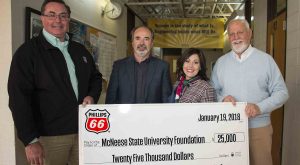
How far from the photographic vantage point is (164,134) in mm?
1982

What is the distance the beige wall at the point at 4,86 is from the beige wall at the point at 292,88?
2.78 meters

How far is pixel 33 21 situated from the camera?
9.33 ft

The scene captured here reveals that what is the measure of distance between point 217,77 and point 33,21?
184 centimetres

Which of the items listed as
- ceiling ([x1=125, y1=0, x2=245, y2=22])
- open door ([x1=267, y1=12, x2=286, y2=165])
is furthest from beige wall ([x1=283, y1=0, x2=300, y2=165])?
ceiling ([x1=125, y1=0, x2=245, y2=22])

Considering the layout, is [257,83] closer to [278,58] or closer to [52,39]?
[52,39]

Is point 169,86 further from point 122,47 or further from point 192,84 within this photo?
point 122,47

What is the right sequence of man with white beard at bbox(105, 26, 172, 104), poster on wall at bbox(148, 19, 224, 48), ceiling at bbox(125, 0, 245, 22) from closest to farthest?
man with white beard at bbox(105, 26, 172, 104), poster on wall at bbox(148, 19, 224, 48), ceiling at bbox(125, 0, 245, 22)

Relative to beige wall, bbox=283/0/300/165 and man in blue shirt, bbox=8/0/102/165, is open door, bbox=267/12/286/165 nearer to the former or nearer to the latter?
beige wall, bbox=283/0/300/165

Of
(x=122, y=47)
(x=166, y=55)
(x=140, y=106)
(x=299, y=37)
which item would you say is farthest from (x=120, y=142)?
(x=166, y=55)

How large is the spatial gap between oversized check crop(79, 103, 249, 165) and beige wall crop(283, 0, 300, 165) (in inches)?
54.3

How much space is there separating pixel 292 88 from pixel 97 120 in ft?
7.62

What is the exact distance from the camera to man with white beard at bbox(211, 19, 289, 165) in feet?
7.01

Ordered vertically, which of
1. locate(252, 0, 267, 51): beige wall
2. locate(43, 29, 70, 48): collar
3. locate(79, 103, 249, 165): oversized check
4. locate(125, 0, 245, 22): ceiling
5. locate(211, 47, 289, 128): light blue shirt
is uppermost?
locate(125, 0, 245, 22): ceiling

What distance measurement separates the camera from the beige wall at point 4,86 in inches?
98.5
